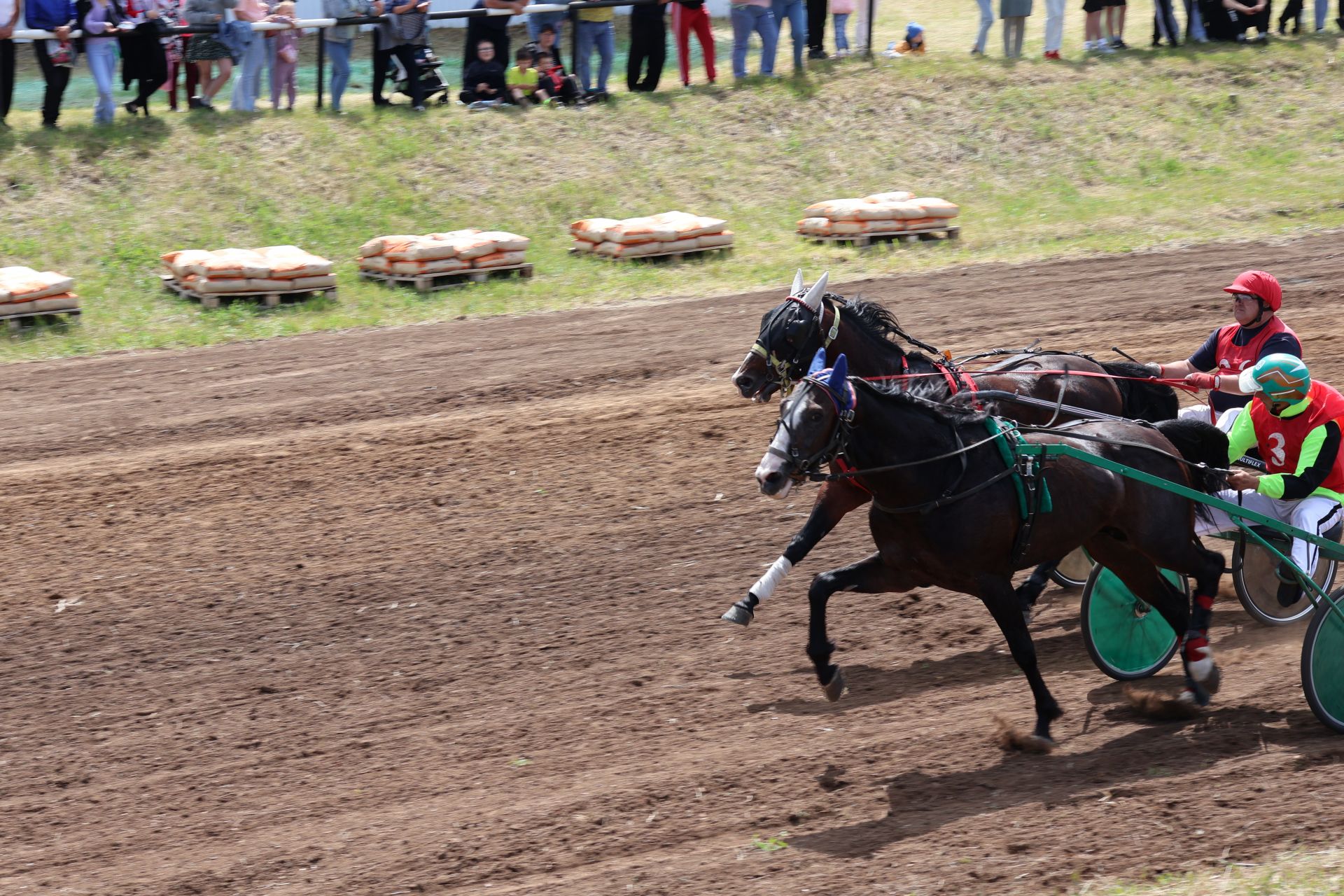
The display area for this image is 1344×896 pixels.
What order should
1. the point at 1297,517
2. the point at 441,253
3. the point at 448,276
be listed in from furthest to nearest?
the point at 448,276
the point at 441,253
the point at 1297,517

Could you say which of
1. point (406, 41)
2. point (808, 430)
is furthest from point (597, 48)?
point (808, 430)

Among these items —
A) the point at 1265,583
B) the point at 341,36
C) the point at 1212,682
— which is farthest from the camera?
the point at 341,36

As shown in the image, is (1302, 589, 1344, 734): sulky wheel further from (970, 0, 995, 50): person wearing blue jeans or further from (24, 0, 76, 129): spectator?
(970, 0, 995, 50): person wearing blue jeans

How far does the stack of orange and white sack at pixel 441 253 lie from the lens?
580 inches

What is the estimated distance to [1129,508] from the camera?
6559 mm

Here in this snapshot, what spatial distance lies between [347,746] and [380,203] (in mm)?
11200

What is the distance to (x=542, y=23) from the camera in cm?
1892

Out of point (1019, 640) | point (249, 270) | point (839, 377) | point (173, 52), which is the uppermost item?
point (173, 52)

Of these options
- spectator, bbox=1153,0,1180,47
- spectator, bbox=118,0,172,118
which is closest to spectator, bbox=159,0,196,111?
spectator, bbox=118,0,172,118

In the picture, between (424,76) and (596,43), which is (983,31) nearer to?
(596,43)

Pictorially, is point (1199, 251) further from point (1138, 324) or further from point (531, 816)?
point (531, 816)

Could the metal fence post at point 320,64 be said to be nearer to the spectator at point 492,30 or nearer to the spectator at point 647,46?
the spectator at point 492,30

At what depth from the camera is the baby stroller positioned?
18.5 meters

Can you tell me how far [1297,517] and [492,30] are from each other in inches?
554
